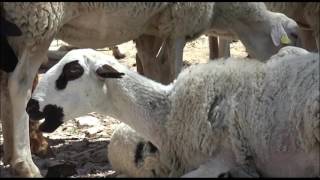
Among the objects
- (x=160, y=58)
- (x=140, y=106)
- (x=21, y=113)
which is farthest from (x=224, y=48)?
(x=140, y=106)

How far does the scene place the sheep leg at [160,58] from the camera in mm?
7414

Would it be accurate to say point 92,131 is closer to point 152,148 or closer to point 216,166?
point 152,148

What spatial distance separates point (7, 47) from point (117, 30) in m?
1.34

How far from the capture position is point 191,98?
5359mm

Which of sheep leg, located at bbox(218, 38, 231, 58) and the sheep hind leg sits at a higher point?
the sheep hind leg

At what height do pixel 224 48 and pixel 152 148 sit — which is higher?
pixel 152 148

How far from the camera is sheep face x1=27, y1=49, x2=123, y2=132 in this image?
5.37 metres

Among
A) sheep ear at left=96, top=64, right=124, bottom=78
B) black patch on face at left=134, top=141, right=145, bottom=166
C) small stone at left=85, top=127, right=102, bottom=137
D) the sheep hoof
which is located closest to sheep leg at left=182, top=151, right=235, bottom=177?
black patch on face at left=134, top=141, right=145, bottom=166

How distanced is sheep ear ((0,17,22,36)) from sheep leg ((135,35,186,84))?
6.24ft

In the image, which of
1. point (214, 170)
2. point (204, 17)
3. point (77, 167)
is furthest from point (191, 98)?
point (204, 17)

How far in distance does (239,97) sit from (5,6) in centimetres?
200

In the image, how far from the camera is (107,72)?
17.5 feet

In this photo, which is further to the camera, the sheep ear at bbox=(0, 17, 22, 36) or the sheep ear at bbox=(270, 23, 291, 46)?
the sheep ear at bbox=(270, 23, 291, 46)

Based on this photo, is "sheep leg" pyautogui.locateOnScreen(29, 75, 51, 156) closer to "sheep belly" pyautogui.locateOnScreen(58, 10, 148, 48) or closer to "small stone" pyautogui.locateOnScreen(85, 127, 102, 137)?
"sheep belly" pyautogui.locateOnScreen(58, 10, 148, 48)
